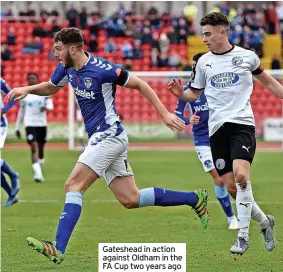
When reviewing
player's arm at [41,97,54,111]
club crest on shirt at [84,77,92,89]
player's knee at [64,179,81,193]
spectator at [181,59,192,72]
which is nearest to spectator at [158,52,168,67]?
spectator at [181,59,192,72]

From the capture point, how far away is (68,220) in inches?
330

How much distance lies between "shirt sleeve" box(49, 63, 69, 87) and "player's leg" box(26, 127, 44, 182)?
10.3 meters

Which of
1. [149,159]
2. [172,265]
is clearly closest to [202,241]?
[172,265]

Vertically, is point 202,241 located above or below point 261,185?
above

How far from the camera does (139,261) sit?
748 cm

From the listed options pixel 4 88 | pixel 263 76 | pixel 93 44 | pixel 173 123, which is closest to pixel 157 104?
pixel 173 123

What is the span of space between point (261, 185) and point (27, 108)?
6067 millimetres

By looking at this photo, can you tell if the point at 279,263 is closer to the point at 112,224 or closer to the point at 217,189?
the point at 217,189

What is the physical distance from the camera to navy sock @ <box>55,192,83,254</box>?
823 centimetres

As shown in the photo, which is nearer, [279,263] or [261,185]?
[279,263]

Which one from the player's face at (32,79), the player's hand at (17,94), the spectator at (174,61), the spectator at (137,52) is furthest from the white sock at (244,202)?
the spectator at (137,52)

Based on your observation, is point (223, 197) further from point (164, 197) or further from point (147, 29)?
point (147, 29)

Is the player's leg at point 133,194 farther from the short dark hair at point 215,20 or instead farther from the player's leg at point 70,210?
the short dark hair at point 215,20

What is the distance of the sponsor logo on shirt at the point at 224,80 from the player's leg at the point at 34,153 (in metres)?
10.5
